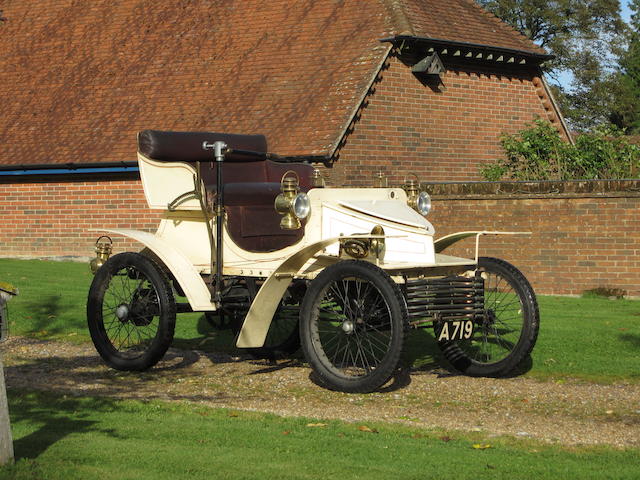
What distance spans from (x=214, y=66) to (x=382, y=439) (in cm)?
1899

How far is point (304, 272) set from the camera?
888 cm

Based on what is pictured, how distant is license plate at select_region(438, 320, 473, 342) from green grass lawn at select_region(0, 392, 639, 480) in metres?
1.46

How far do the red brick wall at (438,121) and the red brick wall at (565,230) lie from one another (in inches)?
170

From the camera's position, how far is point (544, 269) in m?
16.9

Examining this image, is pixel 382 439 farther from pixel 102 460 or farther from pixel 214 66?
pixel 214 66

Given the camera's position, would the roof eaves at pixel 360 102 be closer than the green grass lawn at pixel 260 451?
No

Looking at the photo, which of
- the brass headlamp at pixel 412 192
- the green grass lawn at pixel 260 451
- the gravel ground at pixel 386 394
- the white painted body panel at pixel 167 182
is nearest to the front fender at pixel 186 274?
the white painted body panel at pixel 167 182

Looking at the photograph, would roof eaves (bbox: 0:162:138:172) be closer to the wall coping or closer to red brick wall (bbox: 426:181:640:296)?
the wall coping

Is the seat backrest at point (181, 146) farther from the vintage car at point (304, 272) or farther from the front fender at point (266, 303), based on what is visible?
the front fender at point (266, 303)

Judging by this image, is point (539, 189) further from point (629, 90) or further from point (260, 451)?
point (629, 90)

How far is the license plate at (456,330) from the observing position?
846 centimetres

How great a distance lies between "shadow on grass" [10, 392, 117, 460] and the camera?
642cm

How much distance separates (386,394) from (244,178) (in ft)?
9.41

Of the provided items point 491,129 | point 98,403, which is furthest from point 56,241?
point 98,403
